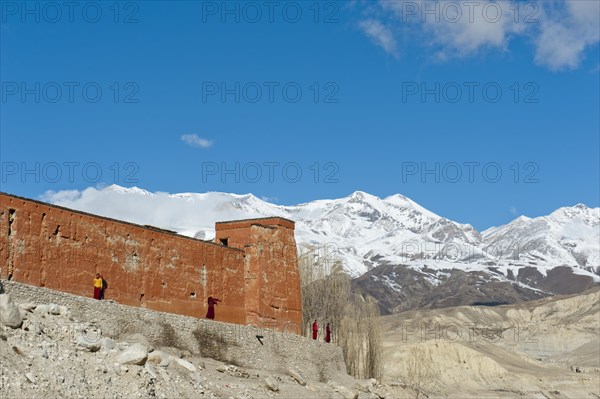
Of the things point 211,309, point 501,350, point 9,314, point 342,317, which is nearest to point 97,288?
point 211,309

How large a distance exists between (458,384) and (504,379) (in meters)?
3.99

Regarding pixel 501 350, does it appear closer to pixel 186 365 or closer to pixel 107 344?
pixel 186 365

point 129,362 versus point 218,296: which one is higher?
point 218,296

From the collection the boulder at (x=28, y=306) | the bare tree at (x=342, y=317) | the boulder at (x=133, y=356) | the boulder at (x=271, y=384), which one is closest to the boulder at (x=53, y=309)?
the boulder at (x=28, y=306)

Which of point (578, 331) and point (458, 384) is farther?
point (578, 331)

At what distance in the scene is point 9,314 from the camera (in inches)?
904

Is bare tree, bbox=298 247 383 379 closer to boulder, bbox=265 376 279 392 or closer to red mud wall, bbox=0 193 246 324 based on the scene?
red mud wall, bbox=0 193 246 324

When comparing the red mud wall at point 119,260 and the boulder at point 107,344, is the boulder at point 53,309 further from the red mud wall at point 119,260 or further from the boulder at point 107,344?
the red mud wall at point 119,260

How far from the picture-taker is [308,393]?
3150 cm

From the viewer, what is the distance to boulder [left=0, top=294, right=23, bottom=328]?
2289 centimetres

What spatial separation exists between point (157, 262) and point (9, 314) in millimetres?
10103

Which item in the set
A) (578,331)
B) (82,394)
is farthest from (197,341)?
(578,331)

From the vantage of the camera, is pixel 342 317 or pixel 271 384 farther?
pixel 342 317

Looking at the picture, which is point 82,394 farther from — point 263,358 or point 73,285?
point 263,358
